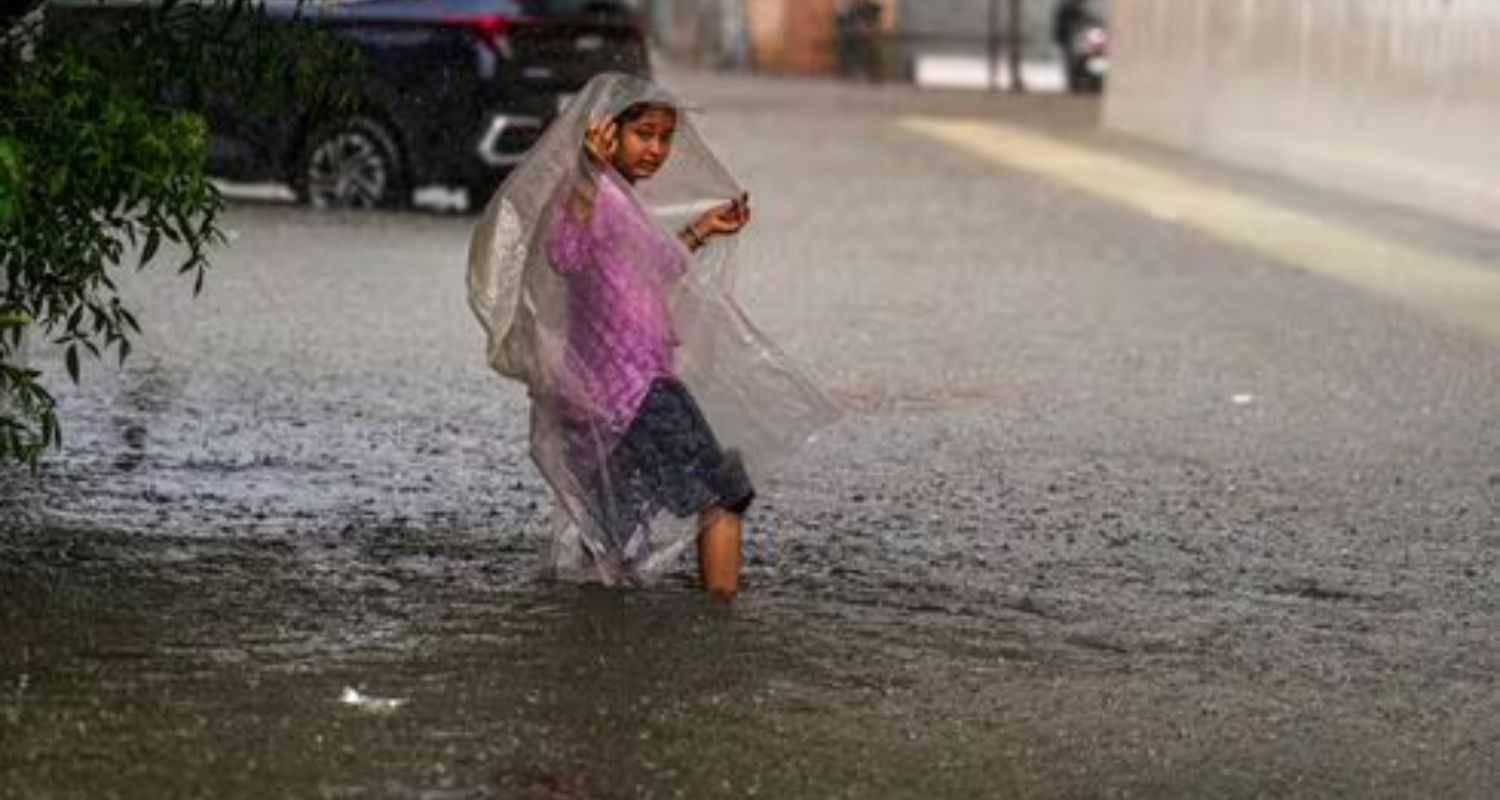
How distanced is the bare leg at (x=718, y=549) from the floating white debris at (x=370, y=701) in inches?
66.6

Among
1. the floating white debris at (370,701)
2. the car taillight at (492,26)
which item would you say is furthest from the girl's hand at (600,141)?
the car taillight at (492,26)

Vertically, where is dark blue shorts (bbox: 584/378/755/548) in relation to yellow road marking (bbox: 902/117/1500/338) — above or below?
above

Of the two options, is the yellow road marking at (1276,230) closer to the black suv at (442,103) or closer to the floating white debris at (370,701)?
the black suv at (442,103)

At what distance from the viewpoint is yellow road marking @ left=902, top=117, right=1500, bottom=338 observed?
20359 millimetres

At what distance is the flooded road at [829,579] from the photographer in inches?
317

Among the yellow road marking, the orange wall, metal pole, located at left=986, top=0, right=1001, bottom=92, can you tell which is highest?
the yellow road marking

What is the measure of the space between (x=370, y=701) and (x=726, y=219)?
2076mm

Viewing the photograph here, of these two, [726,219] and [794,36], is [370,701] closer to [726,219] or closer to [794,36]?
[726,219]

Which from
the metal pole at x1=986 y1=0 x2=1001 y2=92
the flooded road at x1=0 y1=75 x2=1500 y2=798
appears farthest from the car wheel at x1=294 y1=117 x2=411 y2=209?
the metal pole at x1=986 y1=0 x2=1001 y2=92

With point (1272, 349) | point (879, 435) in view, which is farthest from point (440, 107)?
point (879, 435)

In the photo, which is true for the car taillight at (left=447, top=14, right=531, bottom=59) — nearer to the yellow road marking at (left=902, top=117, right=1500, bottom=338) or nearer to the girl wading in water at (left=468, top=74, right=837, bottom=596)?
the yellow road marking at (left=902, top=117, right=1500, bottom=338)

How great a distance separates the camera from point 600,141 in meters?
9.95

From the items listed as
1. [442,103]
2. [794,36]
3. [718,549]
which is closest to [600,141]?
[718,549]

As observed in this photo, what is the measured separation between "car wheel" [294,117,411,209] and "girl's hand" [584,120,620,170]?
13553mm
